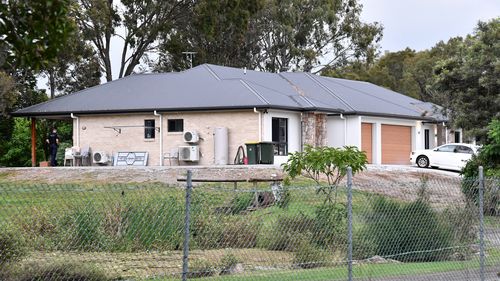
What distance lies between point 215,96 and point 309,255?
27439 mm

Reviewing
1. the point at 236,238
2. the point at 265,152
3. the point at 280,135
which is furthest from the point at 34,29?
the point at 280,135

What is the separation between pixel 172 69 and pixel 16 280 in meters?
52.0

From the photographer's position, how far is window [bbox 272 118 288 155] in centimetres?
3916

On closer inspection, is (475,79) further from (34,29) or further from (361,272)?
(34,29)

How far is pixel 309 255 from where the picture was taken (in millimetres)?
11953

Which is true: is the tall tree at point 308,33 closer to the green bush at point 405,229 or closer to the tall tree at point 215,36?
the tall tree at point 215,36

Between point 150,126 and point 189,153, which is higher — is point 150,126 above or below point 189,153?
above

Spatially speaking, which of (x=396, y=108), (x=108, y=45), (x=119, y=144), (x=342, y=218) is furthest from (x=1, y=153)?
(x=342, y=218)

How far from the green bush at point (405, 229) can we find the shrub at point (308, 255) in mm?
940

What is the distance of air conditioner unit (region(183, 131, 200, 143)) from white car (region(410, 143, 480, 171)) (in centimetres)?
1107

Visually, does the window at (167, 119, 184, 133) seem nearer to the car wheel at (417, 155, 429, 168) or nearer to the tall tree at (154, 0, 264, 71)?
the car wheel at (417, 155, 429, 168)

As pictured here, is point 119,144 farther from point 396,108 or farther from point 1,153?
point 396,108

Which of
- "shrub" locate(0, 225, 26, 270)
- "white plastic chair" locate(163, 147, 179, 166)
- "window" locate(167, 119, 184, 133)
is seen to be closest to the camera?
"shrub" locate(0, 225, 26, 270)

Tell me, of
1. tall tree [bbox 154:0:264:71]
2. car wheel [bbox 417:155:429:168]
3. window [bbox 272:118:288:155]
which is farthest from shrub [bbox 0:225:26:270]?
tall tree [bbox 154:0:264:71]
